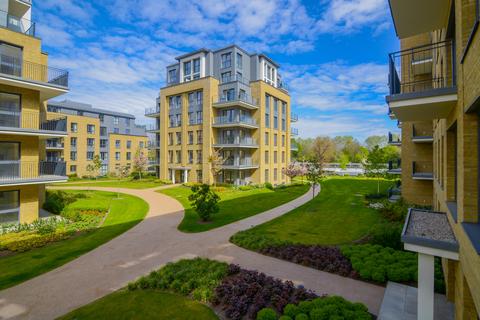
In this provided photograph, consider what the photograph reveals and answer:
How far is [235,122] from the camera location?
3334 centimetres

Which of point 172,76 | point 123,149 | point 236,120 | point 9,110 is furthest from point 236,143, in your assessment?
point 123,149

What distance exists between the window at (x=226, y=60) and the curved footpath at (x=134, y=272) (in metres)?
28.6

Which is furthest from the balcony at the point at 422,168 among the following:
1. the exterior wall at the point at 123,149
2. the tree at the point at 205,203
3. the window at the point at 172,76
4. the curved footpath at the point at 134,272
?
the exterior wall at the point at 123,149

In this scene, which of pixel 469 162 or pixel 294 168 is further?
pixel 294 168

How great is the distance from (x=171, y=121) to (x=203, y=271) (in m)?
35.3

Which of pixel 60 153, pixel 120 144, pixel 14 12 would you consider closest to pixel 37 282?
pixel 14 12

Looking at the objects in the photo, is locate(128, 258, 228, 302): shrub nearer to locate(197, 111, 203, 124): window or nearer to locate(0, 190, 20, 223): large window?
locate(0, 190, 20, 223): large window

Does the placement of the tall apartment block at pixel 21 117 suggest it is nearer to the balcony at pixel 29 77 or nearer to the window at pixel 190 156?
the balcony at pixel 29 77

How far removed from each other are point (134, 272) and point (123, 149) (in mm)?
54069

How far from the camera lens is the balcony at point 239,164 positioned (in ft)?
110

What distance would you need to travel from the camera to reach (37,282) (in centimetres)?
866

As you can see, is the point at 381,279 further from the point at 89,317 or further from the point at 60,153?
the point at 60,153

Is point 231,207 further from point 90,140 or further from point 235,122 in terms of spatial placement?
point 90,140

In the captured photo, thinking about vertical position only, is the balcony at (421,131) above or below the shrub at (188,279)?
above
